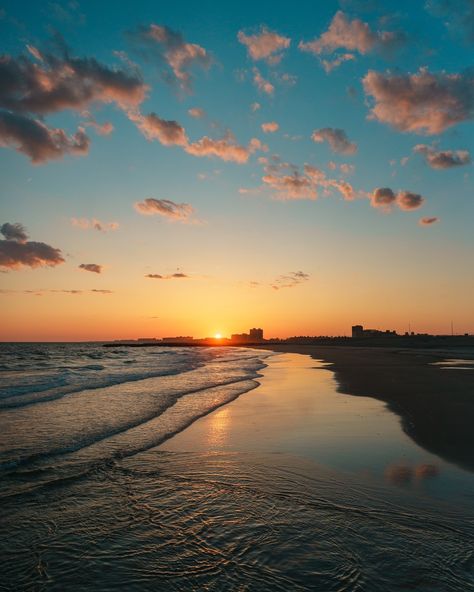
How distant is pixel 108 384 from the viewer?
2434cm

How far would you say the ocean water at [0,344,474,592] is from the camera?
437 centimetres

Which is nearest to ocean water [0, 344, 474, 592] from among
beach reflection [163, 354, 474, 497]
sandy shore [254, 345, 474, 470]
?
beach reflection [163, 354, 474, 497]

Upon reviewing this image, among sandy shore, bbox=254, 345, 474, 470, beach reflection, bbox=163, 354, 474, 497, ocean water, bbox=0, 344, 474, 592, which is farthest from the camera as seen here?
sandy shore, bbox=254, 345, 474, 470

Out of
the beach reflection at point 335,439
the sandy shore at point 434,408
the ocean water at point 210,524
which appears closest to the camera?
the ocean water at point 210,524

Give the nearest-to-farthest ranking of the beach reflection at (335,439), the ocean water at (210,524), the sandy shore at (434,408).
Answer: the ocean water at (210,524) < the beach reflection at (335,439) < the sandy shore at (434,408)

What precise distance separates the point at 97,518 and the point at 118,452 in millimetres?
3601

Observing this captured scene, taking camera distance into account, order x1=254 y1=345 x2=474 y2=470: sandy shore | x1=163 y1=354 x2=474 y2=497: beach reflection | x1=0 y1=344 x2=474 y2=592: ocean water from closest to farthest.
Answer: x1=0 y1=344 x2=474 y2=592: ocean water → x1=163 y1=354 x2=474 y2=497: beach reflection → x1=254 y1=345 x2=474 y2=470: sandy shore

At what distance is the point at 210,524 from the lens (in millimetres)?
5688

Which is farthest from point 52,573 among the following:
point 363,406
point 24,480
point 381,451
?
point 363,406

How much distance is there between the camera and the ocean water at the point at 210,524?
437 centimetres

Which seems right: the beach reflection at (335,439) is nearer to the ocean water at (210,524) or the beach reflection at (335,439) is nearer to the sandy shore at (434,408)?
the ocean water at (210,524)

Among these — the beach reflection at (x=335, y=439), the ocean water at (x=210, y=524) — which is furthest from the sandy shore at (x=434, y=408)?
the ocean water at (x=210, y=524)

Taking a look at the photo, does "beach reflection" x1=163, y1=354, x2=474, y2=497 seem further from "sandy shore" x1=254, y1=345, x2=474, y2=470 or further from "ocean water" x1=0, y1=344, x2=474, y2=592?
"sandy shore" x1=254, y1=345, x2=474, y2=470

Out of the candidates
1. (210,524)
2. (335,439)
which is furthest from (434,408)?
(210,524)
